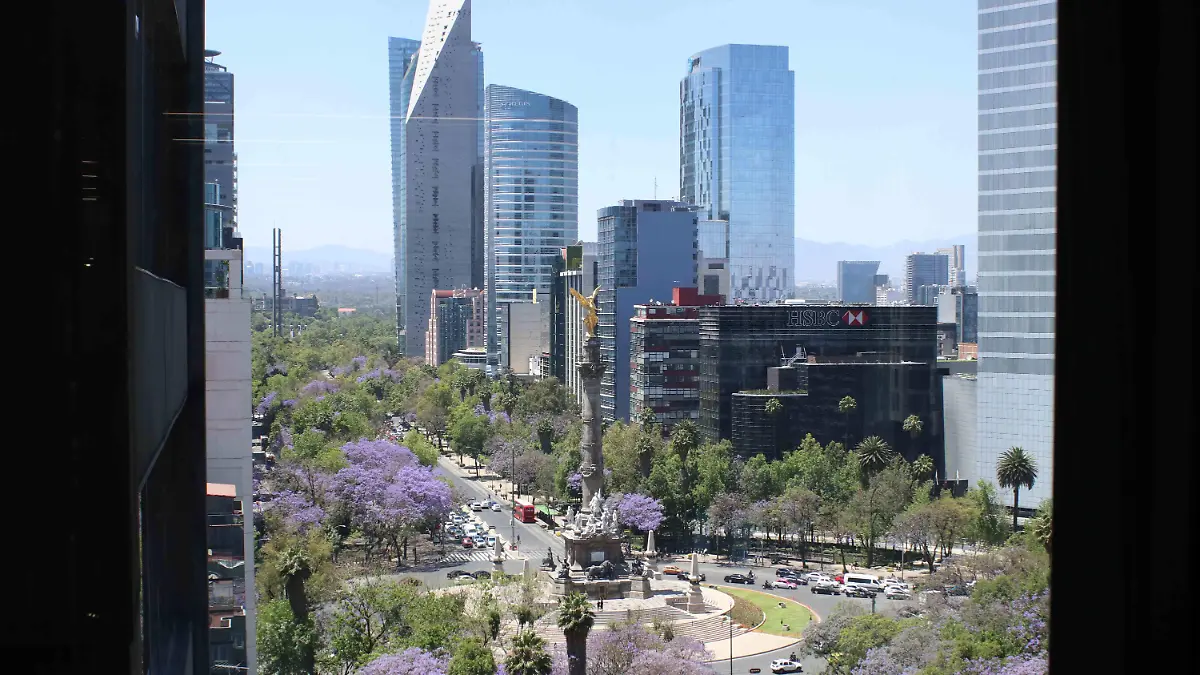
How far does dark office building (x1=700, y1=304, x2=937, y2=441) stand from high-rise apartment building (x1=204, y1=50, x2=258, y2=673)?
2271 centimetres

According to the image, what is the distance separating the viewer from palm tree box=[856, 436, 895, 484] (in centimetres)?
2681

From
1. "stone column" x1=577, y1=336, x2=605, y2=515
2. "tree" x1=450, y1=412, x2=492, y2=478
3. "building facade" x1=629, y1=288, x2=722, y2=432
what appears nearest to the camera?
"stone column" x1=577, y1=336, x2=605, y2=515

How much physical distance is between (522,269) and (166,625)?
53547 mm

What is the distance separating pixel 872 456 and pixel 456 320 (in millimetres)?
35858

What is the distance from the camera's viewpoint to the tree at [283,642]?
1267 cm

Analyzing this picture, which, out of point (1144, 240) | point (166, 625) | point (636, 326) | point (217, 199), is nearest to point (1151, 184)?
point (1144, 240)

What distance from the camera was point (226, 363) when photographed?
6.60 meters

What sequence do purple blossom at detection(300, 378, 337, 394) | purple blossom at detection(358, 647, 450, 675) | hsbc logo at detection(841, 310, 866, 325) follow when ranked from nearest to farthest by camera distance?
purple blossom at detection(358, 647, 450, 675) < hsbc logo at detection(841, 310, 866, 325) < purple blossom at detection(300, 378, 337, 394)

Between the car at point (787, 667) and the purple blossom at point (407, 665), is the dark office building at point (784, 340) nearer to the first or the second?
the car at point (787, 667)

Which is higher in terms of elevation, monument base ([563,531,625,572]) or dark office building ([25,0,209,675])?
dark office building ([25,0,209,675])

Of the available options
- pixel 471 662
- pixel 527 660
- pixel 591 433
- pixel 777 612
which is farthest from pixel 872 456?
pixel 471 662

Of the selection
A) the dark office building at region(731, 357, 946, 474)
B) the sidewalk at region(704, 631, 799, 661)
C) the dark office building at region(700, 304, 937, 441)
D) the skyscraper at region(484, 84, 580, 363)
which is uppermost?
the skyscraper at region(484, 84, 580, 363)

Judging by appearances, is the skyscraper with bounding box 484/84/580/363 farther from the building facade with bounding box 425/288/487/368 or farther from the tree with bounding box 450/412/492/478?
the tree with bounding box 450/412/492/478

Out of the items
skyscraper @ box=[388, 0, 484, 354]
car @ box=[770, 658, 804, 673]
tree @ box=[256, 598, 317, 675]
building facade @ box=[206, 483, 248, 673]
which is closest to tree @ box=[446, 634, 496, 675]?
tree @ box=[256, 598, 317, 675]
